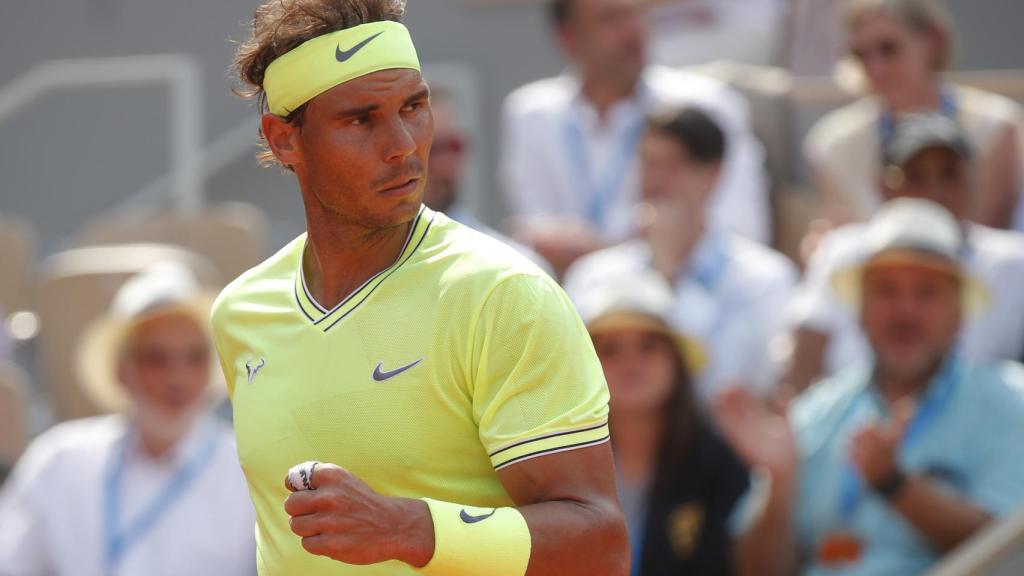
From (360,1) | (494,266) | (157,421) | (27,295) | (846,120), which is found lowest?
(27,295)

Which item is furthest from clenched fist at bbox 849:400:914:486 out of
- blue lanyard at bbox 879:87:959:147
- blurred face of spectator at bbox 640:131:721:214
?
blue lanyard at bbox 879:87:959:147

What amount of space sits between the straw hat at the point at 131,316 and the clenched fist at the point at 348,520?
10.5 feet

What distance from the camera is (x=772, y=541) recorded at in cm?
416

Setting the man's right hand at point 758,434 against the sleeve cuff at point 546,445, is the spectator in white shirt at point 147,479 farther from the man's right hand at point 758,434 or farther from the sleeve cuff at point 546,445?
the sleeve cuff at point 546,445

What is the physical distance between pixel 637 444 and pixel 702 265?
819mm

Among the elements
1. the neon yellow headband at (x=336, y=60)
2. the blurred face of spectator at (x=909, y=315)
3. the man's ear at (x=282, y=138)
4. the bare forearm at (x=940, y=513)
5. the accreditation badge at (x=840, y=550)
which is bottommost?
the accreditation badge at (x=840, y=550)

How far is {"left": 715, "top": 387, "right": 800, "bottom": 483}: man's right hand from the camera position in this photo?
4.18 m

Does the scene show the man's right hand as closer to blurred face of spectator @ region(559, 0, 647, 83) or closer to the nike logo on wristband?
blurred face of spectator @ region(559, 0, 647, 83)

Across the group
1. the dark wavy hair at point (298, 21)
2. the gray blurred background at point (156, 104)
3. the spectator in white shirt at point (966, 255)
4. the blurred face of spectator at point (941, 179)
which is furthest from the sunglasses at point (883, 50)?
the dark wavy hair at point (298, 21)

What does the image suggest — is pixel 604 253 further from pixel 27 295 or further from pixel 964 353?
pixel 27 295

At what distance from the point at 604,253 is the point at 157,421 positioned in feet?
4.76

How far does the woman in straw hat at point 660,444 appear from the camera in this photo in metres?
4.19

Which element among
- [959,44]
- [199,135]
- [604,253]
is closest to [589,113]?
Answer: [604,253]

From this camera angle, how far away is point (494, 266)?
6.24 ft
